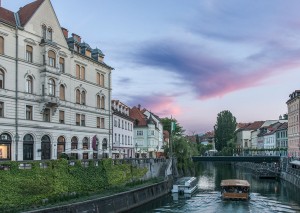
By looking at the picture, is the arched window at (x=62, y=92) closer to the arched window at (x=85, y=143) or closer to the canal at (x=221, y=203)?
the arched window at (x=85, y=143)

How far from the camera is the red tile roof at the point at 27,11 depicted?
48969 millimetres

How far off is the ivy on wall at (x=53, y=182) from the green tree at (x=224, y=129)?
115100 millimetres

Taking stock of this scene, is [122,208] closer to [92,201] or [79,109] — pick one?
[92,201]

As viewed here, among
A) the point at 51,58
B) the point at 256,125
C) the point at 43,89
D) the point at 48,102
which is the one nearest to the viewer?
the point at 43,89

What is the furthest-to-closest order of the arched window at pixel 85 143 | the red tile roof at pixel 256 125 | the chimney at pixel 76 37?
the red tile roof at pixel 256 125
the chimney at pixel 76 37
the arched window at pixel 85 143

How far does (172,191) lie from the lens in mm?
57594

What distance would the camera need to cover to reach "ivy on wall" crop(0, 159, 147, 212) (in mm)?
31812

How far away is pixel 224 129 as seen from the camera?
159m

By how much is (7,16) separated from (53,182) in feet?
78.3

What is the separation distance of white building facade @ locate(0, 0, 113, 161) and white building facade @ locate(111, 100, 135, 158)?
1104cm

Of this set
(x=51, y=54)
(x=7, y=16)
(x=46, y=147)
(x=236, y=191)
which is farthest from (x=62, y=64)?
(x=236, y=191)

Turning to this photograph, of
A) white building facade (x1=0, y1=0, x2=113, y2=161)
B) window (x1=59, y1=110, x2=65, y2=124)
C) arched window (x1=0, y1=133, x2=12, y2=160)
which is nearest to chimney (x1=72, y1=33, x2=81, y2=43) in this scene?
white building facade (x1=0, y1=0, x2=113, y2=161)

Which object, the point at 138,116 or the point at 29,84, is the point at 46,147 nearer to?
the point at 29,84

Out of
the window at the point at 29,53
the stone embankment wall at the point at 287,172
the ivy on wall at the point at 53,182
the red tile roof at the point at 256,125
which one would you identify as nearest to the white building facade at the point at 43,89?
the window at the point at 29,53
